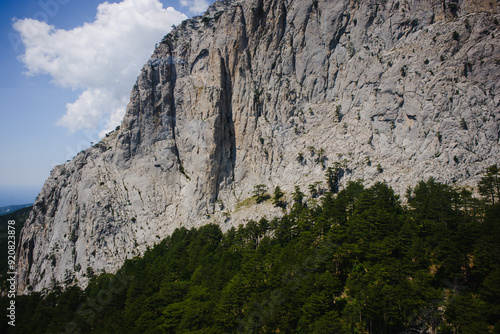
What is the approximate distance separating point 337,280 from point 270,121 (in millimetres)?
49364

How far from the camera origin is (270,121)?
72.4 meters

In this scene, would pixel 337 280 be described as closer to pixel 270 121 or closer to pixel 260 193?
pixel 260 193

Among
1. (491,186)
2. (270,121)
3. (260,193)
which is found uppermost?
(270,121)

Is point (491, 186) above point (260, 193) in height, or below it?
below

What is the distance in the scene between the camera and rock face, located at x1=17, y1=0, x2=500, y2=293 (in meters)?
51.1

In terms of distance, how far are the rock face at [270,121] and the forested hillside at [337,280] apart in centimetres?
982

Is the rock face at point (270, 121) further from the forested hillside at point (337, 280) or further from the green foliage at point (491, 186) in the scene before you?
the forested hillside at point (337, 280)

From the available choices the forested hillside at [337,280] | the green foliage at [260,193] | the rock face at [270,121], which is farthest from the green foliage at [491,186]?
the green foliage at [260,193]

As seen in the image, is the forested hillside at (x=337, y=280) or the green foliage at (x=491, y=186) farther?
the green foliage at (x=491, y=186)

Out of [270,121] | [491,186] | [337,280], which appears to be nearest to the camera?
[337,280]

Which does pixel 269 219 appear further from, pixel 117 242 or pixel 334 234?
pixel 117 242

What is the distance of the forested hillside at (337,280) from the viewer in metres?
25.5

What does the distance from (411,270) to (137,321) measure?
31469 mm

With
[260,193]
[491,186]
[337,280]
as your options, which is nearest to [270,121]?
[260,193]
